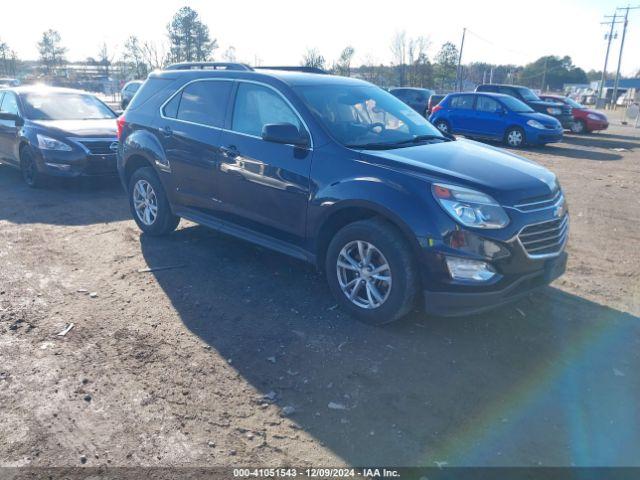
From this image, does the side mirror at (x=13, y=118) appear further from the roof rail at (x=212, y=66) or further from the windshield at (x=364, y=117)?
the windshield at (x=364, y=117)

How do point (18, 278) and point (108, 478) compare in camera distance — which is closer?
point (108, 478)

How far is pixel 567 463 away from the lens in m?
2.76

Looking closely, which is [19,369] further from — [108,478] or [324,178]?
[324,178]

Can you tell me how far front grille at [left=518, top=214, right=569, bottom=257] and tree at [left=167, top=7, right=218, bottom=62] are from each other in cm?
4543

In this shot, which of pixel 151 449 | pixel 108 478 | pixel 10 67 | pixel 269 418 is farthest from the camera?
pixel 10 67

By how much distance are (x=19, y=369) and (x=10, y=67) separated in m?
63.7

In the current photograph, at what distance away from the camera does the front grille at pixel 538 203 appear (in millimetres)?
3859

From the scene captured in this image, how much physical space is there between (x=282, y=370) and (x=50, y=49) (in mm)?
66851

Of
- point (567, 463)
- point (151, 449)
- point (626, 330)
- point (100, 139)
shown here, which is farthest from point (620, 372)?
point (100, 139)

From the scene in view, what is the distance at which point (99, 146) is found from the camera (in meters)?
8.55

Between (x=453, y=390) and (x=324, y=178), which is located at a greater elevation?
(x=324, y=178)

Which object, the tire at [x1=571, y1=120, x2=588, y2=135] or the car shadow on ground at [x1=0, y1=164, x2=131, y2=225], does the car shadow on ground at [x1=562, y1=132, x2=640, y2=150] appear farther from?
the car shadow on ground at [x1=0, y1=164, x2=131, y2=225]

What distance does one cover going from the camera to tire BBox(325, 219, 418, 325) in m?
3.89

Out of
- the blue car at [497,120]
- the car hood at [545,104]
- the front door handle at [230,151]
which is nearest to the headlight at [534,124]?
the blue car at [497,120]
